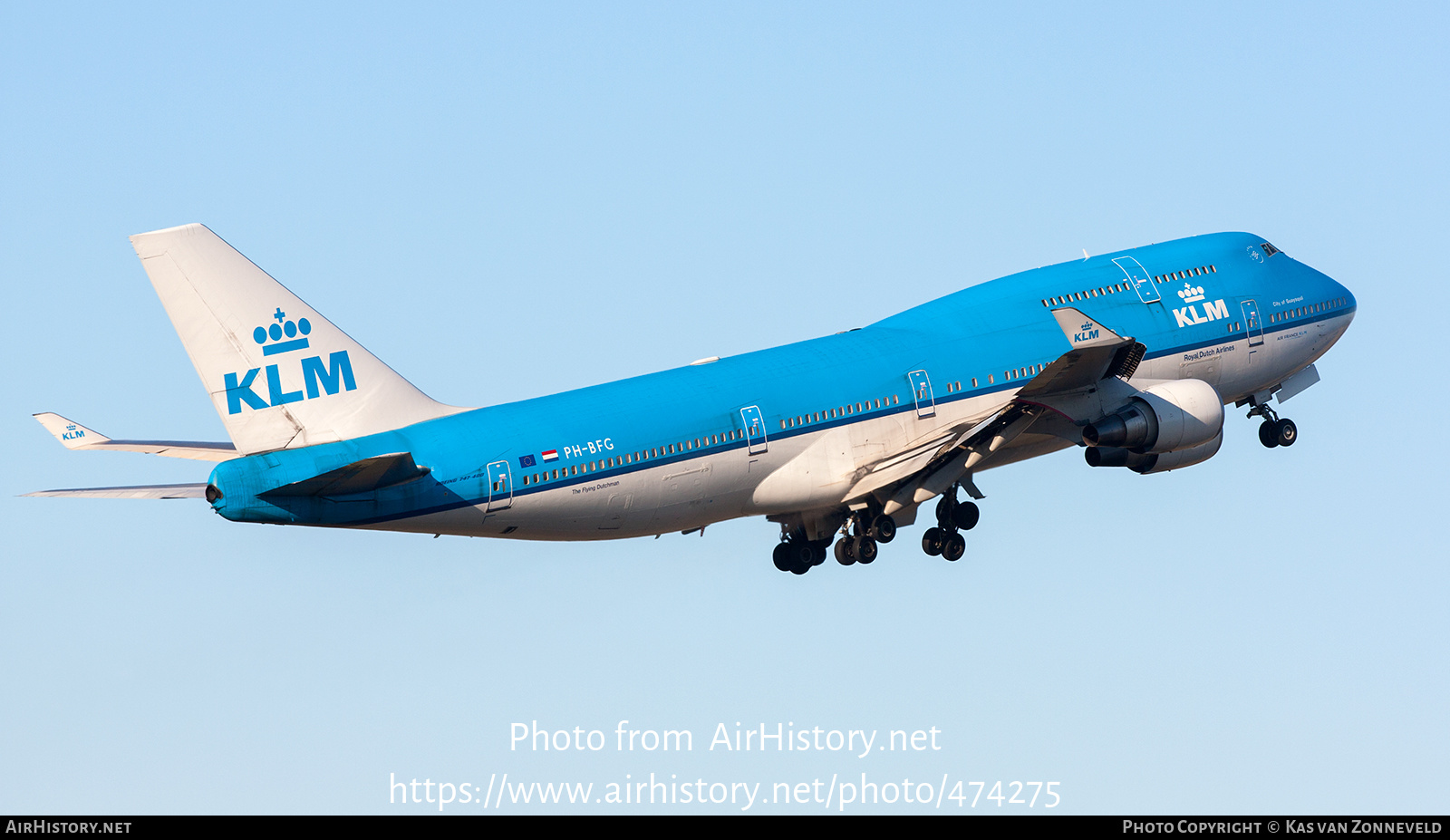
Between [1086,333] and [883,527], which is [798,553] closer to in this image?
[883,527]

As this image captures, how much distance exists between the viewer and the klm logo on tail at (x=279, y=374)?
134 ft

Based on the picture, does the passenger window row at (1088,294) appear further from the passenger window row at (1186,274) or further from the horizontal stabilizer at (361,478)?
the horizontal stabilizer at (361,478)

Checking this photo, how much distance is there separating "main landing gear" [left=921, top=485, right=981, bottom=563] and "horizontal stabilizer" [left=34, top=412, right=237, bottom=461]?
1528cm

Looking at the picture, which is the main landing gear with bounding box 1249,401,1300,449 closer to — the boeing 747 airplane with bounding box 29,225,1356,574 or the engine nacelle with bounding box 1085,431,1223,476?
the boeing 747 airplane with bounding box 29,225,1356,574

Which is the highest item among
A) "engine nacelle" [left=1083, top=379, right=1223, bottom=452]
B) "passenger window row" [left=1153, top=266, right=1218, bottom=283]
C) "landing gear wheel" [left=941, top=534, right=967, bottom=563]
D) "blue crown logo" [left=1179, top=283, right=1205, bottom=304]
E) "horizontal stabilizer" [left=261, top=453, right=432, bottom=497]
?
"passenger window row" [left=1153, top=266, right=1218, bottom=283]

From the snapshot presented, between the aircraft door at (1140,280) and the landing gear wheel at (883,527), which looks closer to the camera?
the landing gear wheel at (883,527)

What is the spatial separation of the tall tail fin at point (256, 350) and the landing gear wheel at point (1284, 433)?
22.9 meters

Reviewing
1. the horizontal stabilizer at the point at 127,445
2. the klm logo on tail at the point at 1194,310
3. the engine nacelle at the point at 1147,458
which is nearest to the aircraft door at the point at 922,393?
the engine nacelle at the point at 1147,458

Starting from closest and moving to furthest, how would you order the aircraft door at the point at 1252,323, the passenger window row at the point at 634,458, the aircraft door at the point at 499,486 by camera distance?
the aircraft door at the point at 499,486
the passenger window row at the point at 634,458
the aircraft door at the point at 1252,323

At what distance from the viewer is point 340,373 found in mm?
42062

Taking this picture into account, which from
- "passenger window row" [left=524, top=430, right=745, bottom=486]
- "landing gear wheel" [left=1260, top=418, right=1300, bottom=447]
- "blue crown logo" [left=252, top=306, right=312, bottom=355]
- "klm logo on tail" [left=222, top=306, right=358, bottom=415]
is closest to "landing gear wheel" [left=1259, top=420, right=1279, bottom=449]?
"landing gear wheel" [left=1260, top=418, right=1300, bottom=447]

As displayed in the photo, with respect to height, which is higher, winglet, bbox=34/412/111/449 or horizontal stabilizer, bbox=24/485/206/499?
winglet, bbox=34/412/111/449

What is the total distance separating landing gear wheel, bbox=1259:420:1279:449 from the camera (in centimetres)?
5369

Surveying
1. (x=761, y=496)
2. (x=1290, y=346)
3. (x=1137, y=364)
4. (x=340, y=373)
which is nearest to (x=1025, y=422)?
(x=1137, y=364)
